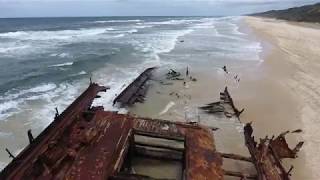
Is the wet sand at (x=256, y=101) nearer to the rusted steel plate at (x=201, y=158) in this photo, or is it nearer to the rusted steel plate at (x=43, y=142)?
the rusted steel plate at (x=201, y=158)

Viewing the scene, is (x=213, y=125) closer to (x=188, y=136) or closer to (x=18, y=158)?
(x=188, y=136)

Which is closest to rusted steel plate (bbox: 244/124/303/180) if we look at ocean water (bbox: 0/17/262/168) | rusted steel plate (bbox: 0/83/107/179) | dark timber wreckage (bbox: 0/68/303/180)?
dark timber wreckage (bbox: 0/68/303/180)

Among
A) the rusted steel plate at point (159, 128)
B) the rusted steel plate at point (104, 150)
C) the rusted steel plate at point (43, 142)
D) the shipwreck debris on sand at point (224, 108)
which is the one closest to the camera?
the rusted steel plate at point (104, 150)

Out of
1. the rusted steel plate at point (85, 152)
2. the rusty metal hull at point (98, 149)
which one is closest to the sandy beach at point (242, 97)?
the rusty metal hull at point (98, 149)

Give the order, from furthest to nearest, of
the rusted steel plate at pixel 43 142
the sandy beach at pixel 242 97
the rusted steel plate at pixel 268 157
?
the sandy beach at pixel 242 97
the rusted steel plate at pixel 268 157
the rusted steel plate at pixel 43 142

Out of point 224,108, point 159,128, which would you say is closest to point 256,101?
point 224,108

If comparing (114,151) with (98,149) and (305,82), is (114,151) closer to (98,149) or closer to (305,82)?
(98,149)

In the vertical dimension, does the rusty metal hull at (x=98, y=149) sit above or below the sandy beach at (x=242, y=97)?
above
